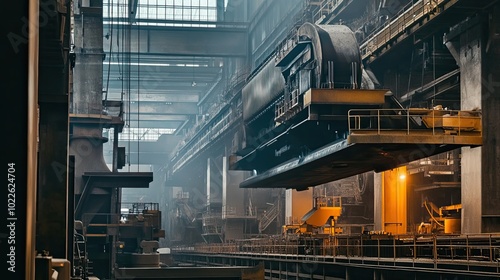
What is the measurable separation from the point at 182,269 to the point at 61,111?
4292 millimetres

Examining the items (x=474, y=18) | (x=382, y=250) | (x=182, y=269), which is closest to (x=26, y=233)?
(x=182, y=269)

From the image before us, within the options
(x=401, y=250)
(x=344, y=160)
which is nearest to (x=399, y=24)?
(x=344, y=160)

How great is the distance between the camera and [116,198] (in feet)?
126

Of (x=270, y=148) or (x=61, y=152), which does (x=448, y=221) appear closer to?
(x=270, y=148)

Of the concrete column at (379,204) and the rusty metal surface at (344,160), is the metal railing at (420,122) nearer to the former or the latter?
the rusty metal surface at (344,160)

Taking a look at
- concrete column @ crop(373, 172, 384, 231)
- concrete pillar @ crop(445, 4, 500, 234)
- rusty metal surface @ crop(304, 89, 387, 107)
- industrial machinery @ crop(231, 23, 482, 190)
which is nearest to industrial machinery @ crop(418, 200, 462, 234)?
concrete column @ crop(373, 172, 384, 231)

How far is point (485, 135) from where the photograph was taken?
27.8 meters

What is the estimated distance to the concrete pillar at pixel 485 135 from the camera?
2747 cm

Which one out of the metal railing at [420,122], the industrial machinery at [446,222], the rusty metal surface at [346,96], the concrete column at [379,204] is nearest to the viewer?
the metal railing at [420,122]

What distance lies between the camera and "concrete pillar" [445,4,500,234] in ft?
90.1

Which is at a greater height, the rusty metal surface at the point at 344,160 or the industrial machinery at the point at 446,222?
the rusty metal surface at the point at 344,160

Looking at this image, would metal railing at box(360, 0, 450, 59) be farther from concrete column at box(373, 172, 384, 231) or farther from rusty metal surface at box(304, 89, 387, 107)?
concrete column at box(373, 172, 384, 231)

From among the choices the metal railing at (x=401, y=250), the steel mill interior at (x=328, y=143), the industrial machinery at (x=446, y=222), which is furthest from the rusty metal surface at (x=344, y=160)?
the industrial machinery at (x=446, y=222)

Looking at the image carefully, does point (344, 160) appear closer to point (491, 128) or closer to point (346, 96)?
point (346, 96)
